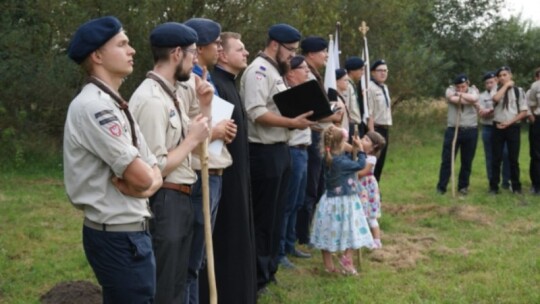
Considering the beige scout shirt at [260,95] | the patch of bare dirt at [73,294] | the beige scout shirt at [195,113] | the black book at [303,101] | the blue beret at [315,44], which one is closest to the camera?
the beige scout shirt at [195,113]

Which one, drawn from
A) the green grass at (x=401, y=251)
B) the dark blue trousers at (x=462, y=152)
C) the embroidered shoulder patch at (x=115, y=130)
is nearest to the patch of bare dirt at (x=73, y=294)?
the green grass at (x=401, y=251)

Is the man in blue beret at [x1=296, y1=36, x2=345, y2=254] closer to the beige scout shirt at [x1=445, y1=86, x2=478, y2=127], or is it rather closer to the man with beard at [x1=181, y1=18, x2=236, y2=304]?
the man with beard at [x1=181, y1=18, x2=236, y2=304]

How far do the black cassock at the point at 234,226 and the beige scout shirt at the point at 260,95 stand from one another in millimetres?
574

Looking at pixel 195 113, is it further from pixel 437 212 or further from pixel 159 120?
pixel 437 212

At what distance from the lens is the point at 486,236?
8.31 meters

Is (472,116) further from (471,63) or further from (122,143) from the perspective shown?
(471,63)

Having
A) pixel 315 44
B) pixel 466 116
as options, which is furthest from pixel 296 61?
pixel 466 116

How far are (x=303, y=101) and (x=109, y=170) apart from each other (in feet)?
8.84

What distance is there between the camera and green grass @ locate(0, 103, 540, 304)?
5.99 m

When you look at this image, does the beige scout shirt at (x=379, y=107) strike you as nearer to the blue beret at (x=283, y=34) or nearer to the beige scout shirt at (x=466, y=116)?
the beige scout shirt at (x=466, y=116)

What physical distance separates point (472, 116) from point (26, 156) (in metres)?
7.74

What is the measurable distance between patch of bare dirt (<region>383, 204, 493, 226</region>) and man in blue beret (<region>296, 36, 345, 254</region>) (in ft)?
6.77

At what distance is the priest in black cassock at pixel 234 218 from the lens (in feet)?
15.9

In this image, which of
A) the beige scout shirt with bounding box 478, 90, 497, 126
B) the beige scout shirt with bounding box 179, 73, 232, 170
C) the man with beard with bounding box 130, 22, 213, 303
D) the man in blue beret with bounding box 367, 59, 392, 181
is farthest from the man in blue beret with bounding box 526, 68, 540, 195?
the man with beard with bounding box 130, 22, 213, 303
